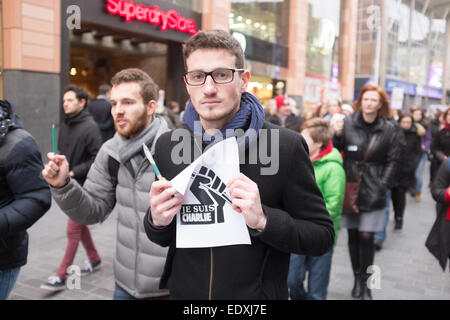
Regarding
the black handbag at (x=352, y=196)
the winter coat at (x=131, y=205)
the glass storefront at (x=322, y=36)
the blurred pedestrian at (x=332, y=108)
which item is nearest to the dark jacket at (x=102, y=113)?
the winter coat at (x=131, y=205)

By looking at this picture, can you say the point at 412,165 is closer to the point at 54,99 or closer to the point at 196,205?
the point at 54,99

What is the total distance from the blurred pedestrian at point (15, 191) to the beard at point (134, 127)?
0.51 m

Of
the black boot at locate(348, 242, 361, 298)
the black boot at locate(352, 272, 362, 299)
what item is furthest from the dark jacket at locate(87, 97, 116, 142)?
the black boot at locate(352, 272, 362, 299)

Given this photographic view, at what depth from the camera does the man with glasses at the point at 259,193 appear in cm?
150

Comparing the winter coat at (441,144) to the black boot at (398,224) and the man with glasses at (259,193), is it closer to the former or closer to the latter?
the black boot at (398,224)

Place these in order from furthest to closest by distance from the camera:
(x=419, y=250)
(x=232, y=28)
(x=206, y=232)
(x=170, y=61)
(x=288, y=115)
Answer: (x=232, y=28)
(x=170, y=61)
(x=288, y=115)
(x=419, y=250)
(x=206, y=232)

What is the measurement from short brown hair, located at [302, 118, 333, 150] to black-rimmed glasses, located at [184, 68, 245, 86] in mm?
2310

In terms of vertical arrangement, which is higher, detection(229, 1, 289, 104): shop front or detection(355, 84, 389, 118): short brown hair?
detection(229, 1, 289, 104): shop front

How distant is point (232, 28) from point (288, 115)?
392 inches

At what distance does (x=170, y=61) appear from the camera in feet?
48.0

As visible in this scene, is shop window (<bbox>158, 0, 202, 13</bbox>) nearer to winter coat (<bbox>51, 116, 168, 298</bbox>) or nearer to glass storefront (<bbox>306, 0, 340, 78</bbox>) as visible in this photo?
glass storefront (<bbox>306, 0, 340, 78</bbox>)

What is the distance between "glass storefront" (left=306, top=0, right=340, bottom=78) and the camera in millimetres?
22781

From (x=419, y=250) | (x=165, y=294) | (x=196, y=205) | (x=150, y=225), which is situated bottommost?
(x=419, y=250)
